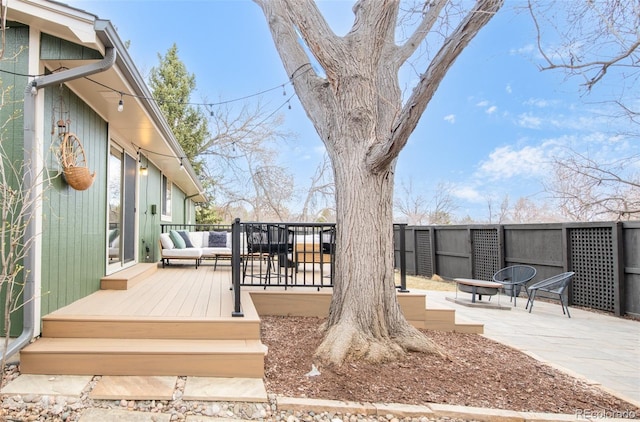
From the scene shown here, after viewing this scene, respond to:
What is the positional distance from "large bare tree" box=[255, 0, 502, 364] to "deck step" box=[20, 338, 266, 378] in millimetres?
687

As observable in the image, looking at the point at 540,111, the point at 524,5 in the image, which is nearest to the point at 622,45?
the point at 524,5

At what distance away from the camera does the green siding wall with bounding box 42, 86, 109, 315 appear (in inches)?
123

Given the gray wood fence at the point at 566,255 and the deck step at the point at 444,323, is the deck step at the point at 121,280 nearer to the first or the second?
the deck step at the point at 444,323

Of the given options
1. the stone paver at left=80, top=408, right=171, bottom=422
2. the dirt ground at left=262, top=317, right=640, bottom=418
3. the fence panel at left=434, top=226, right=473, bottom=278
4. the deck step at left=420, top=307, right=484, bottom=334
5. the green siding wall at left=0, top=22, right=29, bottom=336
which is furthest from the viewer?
the fence panel at left=434, top=226, right=473, bottom=278

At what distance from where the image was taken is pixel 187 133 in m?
17.5

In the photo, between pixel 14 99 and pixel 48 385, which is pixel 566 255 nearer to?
pixel 48 385

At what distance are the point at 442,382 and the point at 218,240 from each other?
6481 millimetres

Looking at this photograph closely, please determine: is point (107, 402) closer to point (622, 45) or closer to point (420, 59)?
point (420, 59)

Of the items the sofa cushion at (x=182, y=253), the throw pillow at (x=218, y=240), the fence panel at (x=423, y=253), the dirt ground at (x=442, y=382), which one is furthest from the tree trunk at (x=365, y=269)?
the fence panel at (x=423, y=253)

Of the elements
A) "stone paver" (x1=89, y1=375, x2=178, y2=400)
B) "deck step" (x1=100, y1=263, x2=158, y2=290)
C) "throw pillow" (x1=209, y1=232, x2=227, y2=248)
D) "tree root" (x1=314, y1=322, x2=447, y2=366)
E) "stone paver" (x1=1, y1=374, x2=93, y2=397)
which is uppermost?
"throw pillow" (x1=209, y1=232, x2=227, y2=248)

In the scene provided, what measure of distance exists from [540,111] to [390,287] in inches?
912

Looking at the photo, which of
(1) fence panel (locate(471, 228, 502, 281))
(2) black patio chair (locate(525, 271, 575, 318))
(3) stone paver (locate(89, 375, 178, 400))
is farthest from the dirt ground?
(1) fence panel (locate(471, 228, 502, 281))

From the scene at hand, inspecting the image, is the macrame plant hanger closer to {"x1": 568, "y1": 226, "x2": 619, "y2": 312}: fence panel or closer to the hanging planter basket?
the hanging planter basket

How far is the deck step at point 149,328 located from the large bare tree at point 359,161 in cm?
74
